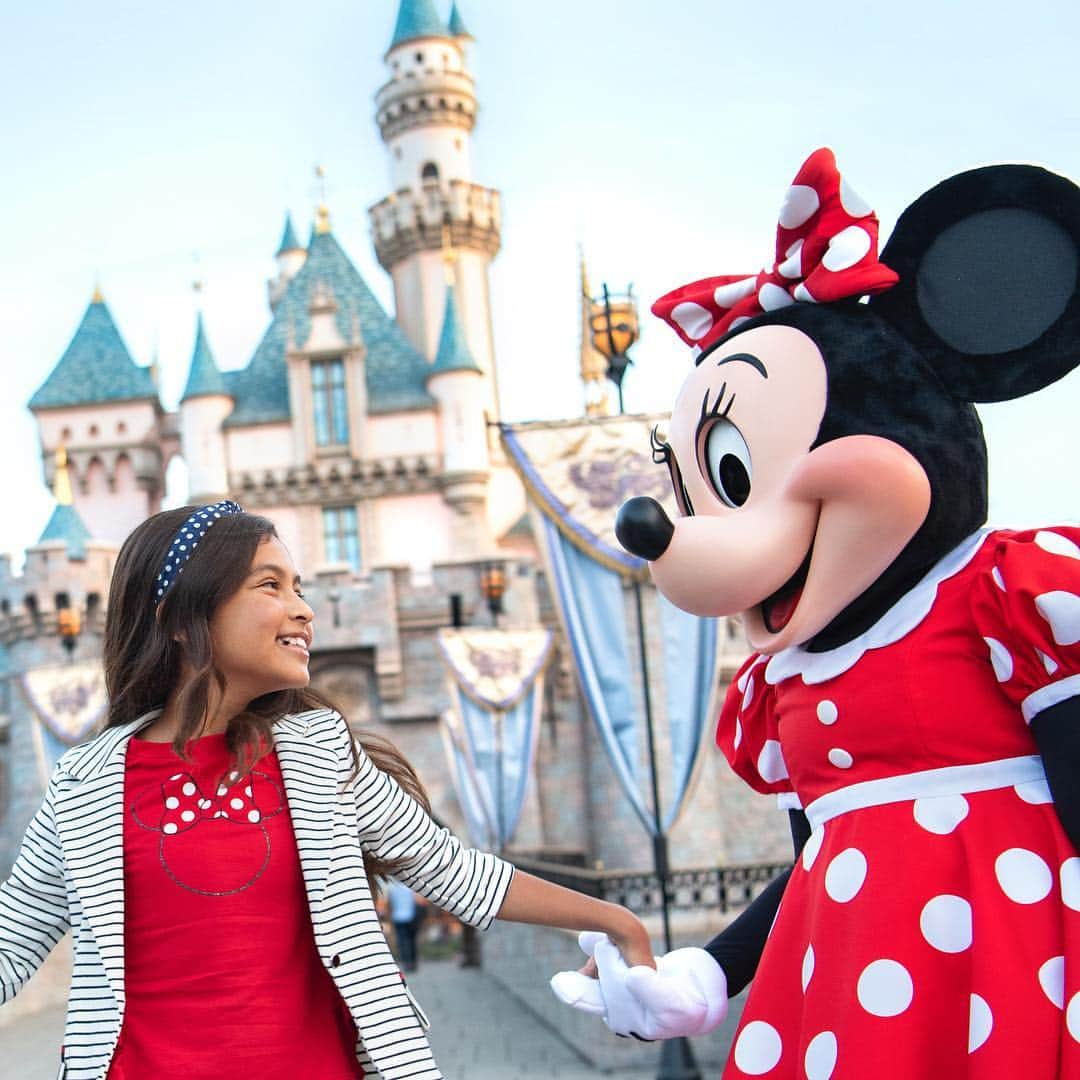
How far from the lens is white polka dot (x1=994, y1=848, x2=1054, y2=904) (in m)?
2.29

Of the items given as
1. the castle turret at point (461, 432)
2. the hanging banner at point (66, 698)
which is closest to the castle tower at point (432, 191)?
the castle turret at point (461, 432)

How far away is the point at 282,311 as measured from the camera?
28562 mm

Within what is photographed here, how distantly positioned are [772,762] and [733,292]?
87cm

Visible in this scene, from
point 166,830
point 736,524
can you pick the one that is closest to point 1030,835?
point 736,524

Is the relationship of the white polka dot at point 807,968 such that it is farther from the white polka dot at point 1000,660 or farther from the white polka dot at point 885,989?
the white polka dot at point 1000,660

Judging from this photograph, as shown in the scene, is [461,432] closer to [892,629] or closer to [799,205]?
[799,205]

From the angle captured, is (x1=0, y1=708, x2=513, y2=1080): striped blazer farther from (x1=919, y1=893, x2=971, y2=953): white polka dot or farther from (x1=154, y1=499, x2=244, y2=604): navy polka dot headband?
(x1=919, y1=893, x2=971, y2=953): white polka dot

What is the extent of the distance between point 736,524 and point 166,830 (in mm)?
1033

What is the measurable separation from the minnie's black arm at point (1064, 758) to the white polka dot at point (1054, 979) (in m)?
0.17

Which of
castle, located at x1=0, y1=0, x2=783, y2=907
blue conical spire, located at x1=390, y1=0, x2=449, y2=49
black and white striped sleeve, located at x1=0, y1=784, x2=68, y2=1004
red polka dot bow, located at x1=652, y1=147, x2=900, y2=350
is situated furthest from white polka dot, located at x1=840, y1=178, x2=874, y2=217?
blue conical spire, located at x1=390, y1=0, x2=449, y2=49

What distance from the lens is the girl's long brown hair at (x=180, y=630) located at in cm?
258

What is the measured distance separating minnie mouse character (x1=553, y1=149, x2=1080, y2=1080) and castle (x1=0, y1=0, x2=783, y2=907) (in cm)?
1376

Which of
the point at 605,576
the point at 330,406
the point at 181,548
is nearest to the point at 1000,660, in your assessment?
the point at 181,548

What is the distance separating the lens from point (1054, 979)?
7.36 ft
